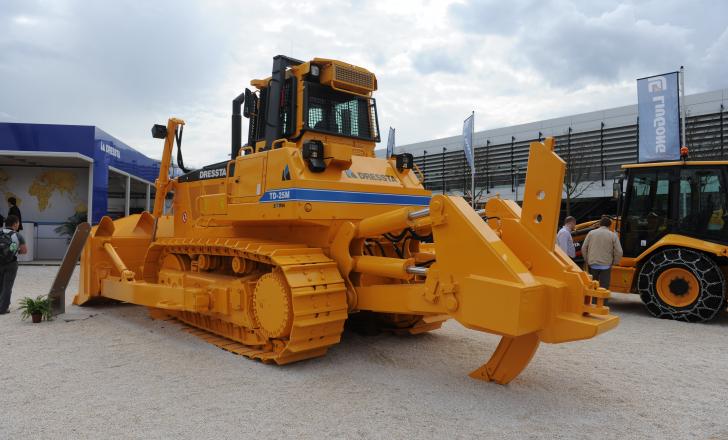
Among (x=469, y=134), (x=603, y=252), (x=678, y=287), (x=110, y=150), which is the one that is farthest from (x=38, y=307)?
(x=469, y=134)

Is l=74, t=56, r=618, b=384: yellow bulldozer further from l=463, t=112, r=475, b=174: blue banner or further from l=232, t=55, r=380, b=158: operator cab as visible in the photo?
l=463, t=112, r=475, b=174: blue banner

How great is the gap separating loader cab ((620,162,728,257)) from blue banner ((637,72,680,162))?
3.01 m

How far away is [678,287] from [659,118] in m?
5.25

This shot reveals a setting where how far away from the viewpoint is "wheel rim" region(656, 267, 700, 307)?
8.02 meters

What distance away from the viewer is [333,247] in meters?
5.38

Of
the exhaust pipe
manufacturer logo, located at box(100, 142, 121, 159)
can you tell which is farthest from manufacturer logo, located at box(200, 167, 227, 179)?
manufacturer logo, located at box(100, 142, 121, 159)

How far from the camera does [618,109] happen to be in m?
19.8

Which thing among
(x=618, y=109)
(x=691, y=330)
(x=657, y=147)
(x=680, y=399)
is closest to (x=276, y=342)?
(x=680, y=399)

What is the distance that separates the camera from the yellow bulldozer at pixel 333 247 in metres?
3.92

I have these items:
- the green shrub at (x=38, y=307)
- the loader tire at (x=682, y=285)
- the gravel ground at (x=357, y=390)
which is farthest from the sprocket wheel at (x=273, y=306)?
the loader tire at (x=682, y=285)

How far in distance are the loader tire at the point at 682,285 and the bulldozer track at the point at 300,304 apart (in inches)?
231

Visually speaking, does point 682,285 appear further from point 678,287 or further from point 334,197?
point 334,197

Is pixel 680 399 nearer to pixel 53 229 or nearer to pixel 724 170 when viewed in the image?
pixel 724 170

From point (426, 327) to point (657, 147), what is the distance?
846 cm
